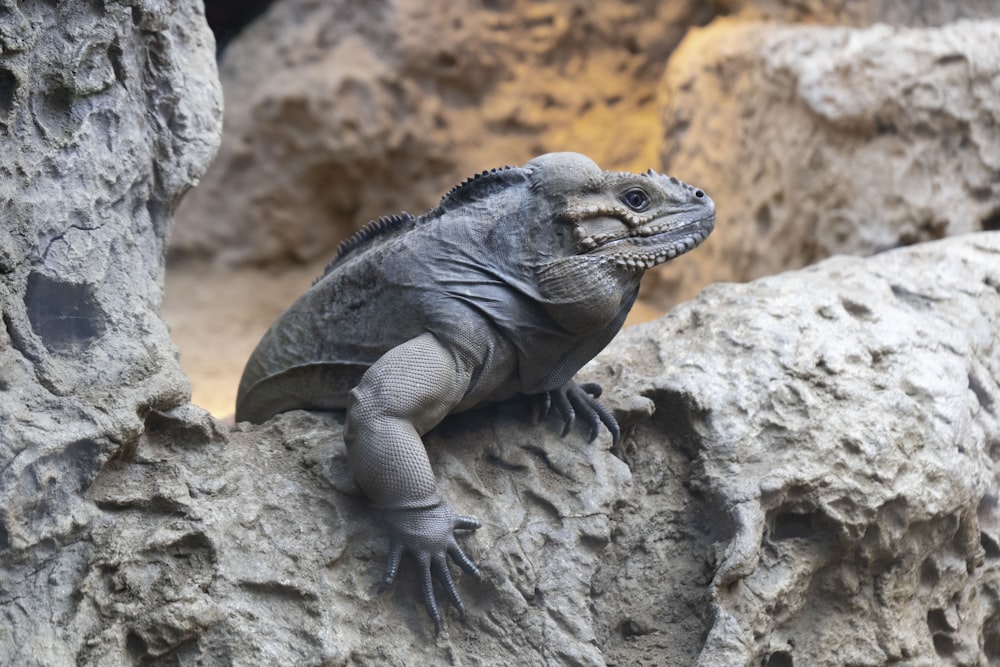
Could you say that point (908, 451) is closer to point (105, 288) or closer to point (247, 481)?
point (247, 481)

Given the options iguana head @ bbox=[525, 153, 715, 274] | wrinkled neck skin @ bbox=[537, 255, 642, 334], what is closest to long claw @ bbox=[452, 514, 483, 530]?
wrinkled neck skin @ bbox=[537, 255, 642, 334]

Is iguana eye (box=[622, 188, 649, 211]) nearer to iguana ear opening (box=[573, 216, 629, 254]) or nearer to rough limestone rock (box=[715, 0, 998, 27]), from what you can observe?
iguana ear opening (box=[573, 216, 629, 254])

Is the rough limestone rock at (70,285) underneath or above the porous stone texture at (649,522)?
above

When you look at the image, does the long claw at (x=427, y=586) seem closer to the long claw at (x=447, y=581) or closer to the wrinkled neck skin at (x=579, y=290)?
the long claw at (x=447, y=581)

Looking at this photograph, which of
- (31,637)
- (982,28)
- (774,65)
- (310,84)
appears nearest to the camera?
(31,637)

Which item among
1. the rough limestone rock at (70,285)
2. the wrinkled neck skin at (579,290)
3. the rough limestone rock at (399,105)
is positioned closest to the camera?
the rough limestone rock at (70,285)

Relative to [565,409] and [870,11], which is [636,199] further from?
[870,11]

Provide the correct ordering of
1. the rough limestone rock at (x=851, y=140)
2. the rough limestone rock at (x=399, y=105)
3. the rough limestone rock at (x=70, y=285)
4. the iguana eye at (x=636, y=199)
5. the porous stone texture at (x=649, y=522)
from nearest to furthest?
the rough limestone rock at (x=70, y=285) → the porous stone texture at (x=649, y=522) → the iguana eye at (x=636, y=199) → the rough limestone rock at (x=851, y=140) → the rough limestone rock at (x=399, y=105)

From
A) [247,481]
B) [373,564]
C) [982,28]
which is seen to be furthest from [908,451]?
[982,28]

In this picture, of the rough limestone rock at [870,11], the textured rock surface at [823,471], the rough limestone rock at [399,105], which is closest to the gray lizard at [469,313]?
the textured rock surface at [823,471]
